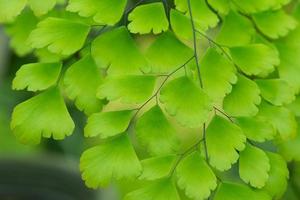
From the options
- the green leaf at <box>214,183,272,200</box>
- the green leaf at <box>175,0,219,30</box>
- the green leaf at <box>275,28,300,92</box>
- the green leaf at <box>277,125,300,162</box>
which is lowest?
the green leaf at <box>277,125,300,162</box>

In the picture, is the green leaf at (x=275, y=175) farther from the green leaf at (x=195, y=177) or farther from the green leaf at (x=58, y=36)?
the green leaf at (x=58, y=36)

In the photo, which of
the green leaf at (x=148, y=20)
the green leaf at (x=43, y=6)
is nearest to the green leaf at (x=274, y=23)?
the green leaf at (x=148, y=20)

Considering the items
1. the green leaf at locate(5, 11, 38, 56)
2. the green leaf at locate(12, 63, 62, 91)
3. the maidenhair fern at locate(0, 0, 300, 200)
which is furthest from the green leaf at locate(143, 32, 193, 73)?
the green leaf at locate(5, 11, 38, 56)

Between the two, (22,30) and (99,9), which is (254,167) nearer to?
(99,9)

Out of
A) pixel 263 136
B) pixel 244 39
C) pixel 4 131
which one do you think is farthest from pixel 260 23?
pixel 4 131

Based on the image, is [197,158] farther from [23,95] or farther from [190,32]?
[23,95]

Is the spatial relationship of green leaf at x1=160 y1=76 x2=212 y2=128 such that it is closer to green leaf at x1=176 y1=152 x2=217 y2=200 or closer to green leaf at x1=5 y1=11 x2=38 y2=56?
green leaf at x1=176 y1=152 x2=217 y2=200

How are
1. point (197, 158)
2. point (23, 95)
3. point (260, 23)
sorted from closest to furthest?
point (197, 158), point (260, 23), point (23, 95)

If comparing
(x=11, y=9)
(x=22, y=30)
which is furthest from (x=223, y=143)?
(x=22, y=30)
